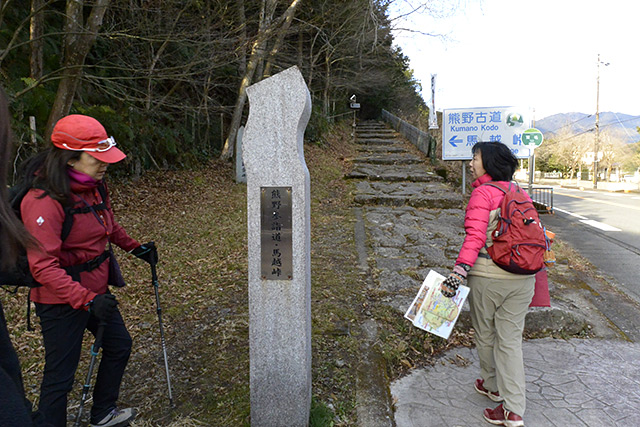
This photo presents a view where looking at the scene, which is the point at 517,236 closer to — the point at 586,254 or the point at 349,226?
the point at 349,226

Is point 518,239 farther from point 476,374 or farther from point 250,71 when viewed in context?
point 250,71

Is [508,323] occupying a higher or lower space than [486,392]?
higher

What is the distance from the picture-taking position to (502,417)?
2.86 meters

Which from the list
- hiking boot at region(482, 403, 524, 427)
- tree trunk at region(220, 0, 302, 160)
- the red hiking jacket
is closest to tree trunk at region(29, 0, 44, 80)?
tree trunk at region(220, 0, 302, 160)

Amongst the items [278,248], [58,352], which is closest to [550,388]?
[278,248]

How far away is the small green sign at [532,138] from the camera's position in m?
10.4

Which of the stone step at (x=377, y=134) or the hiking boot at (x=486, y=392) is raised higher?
the stone step at (x=377, y=134)

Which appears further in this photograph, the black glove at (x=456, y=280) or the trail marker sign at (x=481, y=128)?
the trail marker sign at (x=481, y=128)

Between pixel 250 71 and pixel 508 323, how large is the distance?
34.5 feet

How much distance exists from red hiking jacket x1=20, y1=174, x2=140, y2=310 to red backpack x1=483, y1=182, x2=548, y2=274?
2.44m

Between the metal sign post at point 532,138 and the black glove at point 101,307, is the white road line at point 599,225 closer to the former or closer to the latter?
the metal sign post at point 532,138

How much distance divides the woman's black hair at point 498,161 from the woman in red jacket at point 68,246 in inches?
91.9

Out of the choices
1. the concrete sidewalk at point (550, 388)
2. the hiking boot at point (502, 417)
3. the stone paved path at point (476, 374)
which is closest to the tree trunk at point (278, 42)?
the stone paved path at point (476, 374)

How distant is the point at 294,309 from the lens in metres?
2.51
